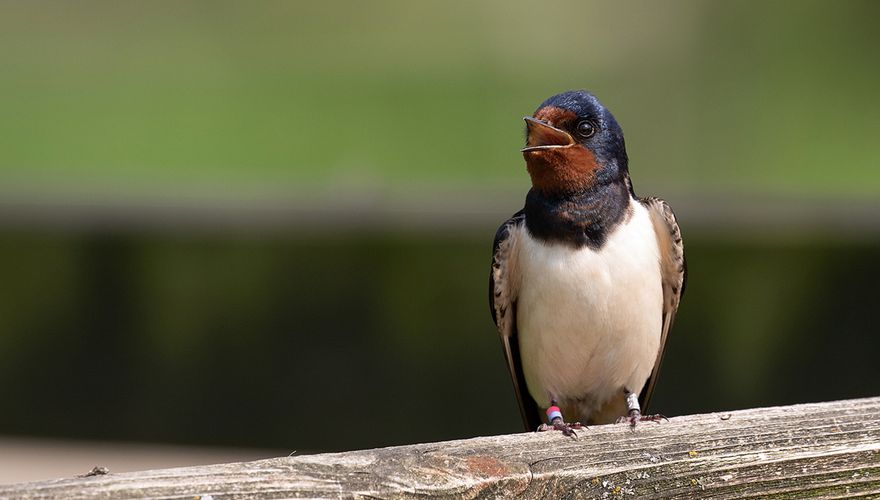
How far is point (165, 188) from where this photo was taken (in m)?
4.18

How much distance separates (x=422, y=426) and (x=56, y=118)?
1.79m

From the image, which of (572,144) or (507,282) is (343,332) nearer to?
(507,282)

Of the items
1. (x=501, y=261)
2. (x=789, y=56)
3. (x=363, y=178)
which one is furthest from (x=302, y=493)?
(x=789, y=56)

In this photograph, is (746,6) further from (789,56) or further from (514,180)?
(514,180)

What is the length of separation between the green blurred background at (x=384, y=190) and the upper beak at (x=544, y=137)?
42.5 inches

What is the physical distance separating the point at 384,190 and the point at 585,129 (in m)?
1.35

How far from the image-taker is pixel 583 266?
2.95 metres

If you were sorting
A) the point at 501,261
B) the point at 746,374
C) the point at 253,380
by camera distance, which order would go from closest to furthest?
the point at 501,261 → the point at 746,374 → the point at 253,380

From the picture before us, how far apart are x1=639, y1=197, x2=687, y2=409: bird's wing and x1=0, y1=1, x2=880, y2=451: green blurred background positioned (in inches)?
24.5

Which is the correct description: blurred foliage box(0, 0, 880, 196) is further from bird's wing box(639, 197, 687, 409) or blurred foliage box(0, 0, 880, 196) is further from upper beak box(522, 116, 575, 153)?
upper beak box(522, 116, 575, 153)

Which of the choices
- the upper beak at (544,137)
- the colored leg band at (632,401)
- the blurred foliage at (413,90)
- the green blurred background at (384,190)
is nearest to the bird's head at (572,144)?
the upper beak at (544,137)

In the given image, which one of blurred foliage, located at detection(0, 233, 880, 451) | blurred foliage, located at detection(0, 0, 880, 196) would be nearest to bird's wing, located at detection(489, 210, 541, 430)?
blurred foliage, located at detection(0, 233, 880, 451)

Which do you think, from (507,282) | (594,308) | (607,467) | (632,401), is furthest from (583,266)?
(607,467)

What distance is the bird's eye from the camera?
111 inches
